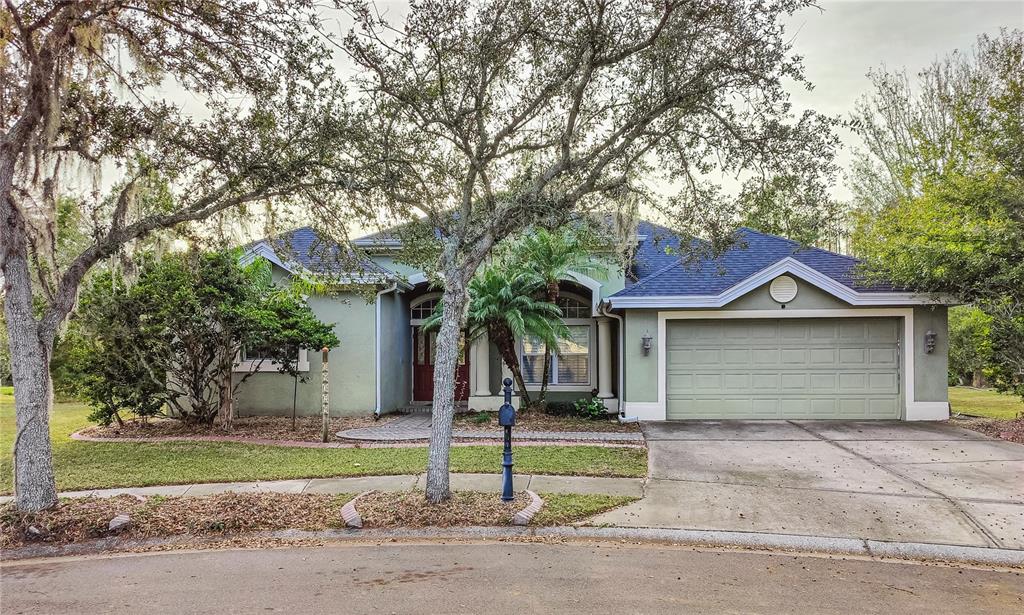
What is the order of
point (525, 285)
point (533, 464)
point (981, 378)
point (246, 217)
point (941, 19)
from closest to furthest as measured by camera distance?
point (246, 217), point (533, 464), point (941, 19), point (525, 285), point (981, 378)

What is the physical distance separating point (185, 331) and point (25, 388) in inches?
215

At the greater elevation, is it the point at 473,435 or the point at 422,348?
the point at 422,348

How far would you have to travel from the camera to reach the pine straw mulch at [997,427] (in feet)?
32.6

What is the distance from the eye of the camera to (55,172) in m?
6.09

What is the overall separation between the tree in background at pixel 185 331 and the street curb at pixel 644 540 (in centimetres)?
574

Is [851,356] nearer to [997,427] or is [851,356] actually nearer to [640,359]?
[997,427]

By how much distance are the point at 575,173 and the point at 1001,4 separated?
10.1 m

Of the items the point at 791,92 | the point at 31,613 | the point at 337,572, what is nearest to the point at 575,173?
the point at 791,92

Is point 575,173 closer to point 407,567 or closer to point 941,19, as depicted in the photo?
point 407,567

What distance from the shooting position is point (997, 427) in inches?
426

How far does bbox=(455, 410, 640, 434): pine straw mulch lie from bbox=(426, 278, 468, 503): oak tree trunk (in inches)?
180

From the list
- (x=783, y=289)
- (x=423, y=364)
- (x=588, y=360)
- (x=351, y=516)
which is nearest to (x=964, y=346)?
(x=783, y=289)

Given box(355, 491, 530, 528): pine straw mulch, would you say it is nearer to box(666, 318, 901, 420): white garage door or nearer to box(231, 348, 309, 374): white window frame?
box(666, 318, 901, 420): white garage door

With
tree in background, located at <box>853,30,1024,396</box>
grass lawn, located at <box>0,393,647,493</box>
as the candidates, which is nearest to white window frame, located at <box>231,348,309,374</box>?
grass lawn, located at <box>0,393,647,493</box>
